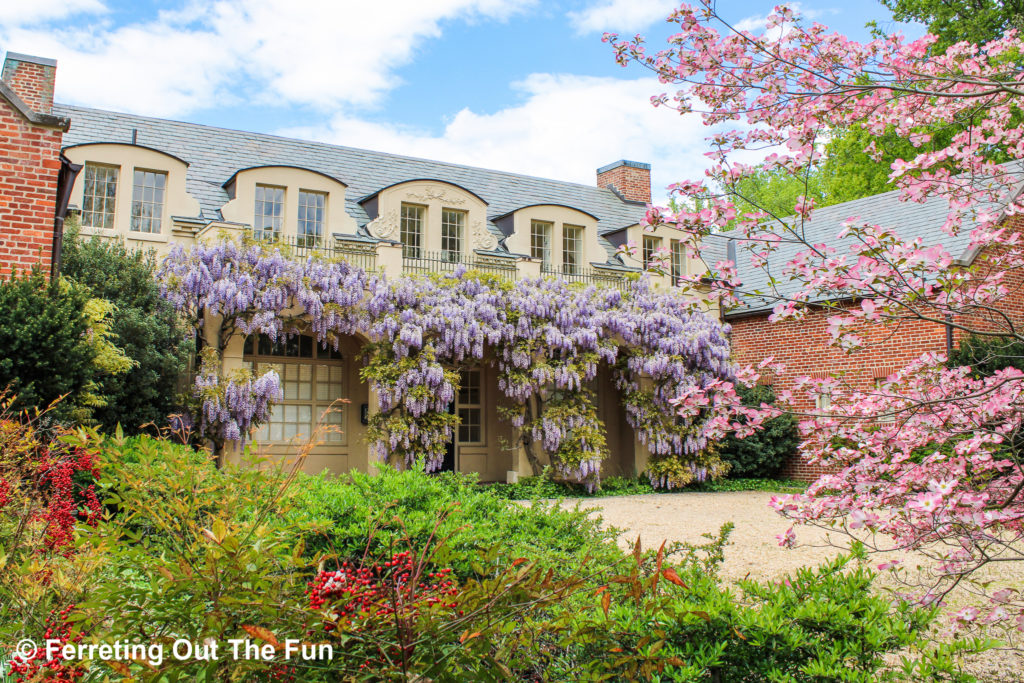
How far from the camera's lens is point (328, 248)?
13.0 m

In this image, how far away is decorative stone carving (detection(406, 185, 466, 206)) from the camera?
13984 millimetres

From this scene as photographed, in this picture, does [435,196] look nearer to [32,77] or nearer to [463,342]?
[463,342]

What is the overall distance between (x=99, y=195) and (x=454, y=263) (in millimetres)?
6086

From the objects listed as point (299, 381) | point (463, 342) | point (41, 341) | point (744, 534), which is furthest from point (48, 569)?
point (299, 381)

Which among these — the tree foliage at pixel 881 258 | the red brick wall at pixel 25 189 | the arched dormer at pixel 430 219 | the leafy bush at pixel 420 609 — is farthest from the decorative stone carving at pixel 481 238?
the leafy bush at pixel 420 609

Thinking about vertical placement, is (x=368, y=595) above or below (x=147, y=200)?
below

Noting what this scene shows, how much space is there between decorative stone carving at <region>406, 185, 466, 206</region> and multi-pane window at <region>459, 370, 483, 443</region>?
3504mm

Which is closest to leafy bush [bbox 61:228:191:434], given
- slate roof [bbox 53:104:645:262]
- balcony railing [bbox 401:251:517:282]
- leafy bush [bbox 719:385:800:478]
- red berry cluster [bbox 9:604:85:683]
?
slate roof [bbox 53:104:645:262]

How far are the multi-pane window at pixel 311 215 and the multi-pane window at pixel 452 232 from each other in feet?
7.73

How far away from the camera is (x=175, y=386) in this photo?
11086 millimetres

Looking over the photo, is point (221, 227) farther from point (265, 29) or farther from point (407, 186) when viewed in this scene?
point (265, 29)

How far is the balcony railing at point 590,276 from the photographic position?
596 inches

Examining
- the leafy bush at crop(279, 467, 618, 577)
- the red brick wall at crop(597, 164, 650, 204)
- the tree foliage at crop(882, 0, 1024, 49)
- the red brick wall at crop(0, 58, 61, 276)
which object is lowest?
the leafy bush at crop(279, 467, 618, 577)

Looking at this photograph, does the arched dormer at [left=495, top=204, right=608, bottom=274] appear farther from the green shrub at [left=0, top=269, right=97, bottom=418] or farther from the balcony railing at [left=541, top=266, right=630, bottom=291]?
the green shrub at [left=0, top=269, right=97, bottom=418]
